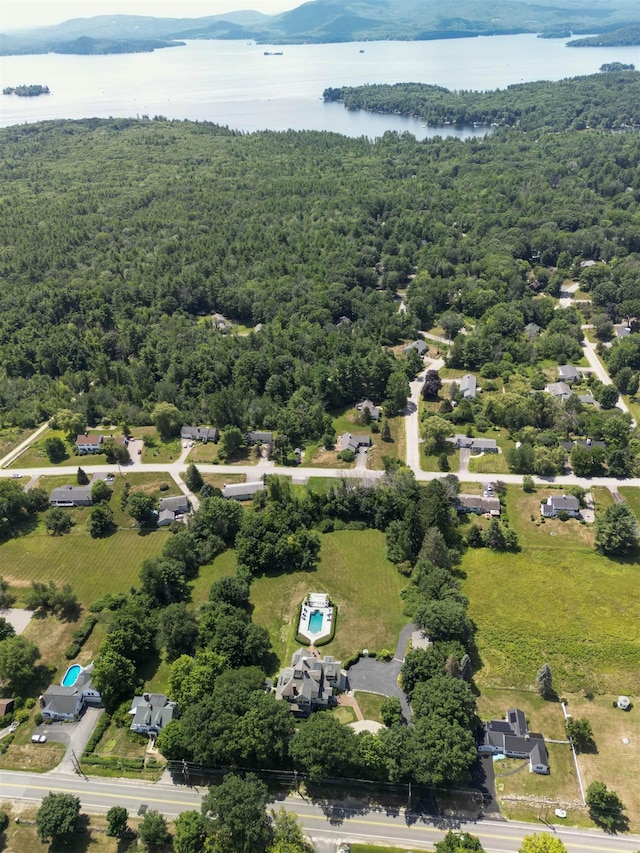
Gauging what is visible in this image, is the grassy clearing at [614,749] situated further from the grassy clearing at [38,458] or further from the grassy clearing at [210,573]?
the grassy clearing at [38,458]

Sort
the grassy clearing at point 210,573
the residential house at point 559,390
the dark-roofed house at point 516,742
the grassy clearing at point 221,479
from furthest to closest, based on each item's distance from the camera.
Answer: the residential house at point 559,390
the grassy clearing at point 221,479
the grassy clearing at point 210,573
the dark-roofed house at point 516,742

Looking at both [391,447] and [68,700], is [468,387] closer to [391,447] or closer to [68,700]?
[391,447]

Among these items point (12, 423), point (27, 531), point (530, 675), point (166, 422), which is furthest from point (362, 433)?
point (12, 423)

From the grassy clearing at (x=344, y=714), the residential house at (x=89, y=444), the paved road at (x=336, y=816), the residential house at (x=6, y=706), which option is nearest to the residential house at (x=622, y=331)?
the paved road at (x=336, y=816)

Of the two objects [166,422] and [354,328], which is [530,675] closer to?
[166,422]

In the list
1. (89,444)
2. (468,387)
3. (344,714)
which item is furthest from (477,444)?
(89,444)

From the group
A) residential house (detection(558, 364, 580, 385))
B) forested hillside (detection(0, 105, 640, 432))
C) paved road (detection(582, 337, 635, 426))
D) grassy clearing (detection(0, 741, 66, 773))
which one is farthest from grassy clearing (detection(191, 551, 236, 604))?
paved road (detection(582, 337, 635, 426))
